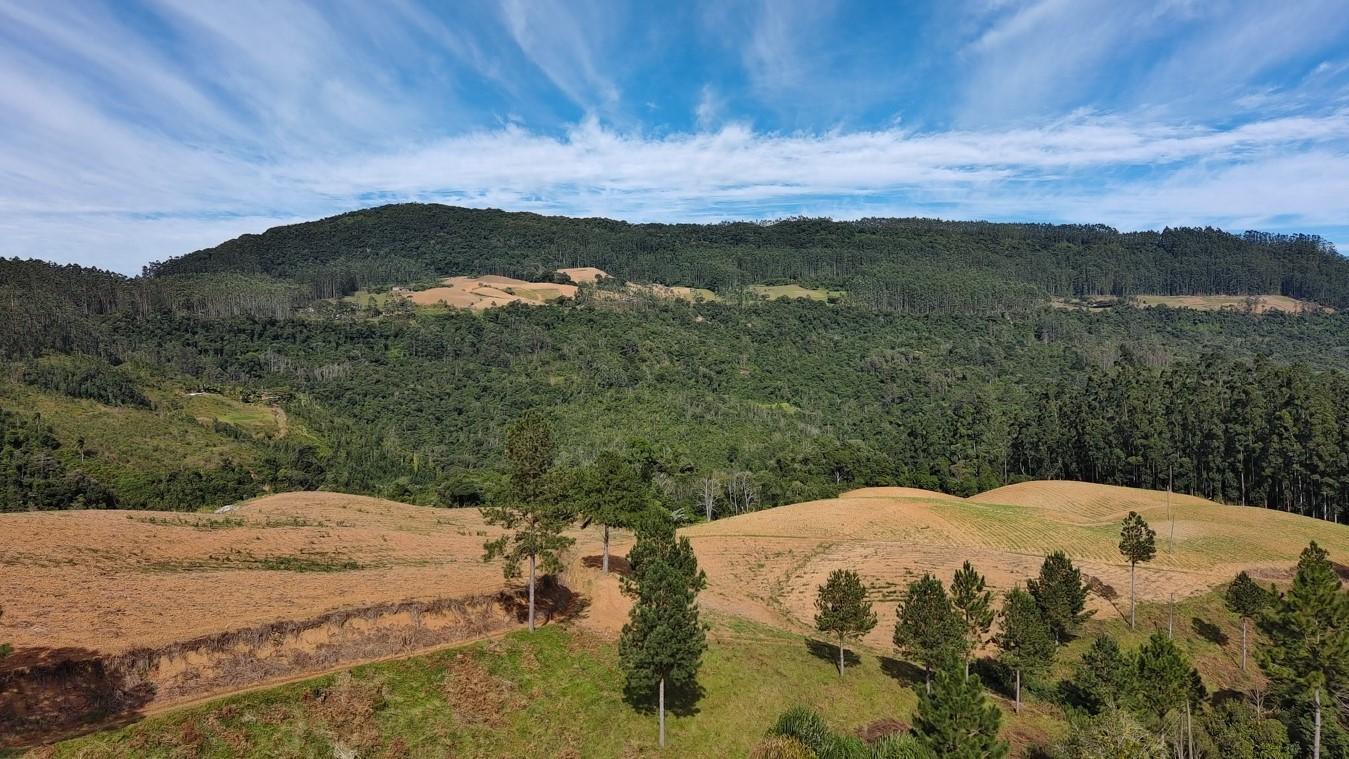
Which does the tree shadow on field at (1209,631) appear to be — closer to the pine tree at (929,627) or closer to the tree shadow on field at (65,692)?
the pine tree at (929,627)

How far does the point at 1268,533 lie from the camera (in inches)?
2616

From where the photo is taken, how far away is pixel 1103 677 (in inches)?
1502

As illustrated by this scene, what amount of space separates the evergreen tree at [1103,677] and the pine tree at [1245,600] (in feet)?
47.6

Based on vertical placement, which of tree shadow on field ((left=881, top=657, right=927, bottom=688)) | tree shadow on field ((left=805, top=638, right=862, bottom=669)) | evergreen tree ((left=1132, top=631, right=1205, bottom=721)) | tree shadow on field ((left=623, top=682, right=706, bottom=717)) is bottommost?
tree shadow on field ((left=881, top=657, right=927, bottom=688))

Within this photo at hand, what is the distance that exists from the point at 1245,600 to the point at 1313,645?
1272cm

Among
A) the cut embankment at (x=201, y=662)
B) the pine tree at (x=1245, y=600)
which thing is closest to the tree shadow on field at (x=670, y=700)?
the cut embankment at (x=201, y=662)

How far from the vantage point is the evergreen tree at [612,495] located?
47.8 metres

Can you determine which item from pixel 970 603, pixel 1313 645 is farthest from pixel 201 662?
pixel 1313 645

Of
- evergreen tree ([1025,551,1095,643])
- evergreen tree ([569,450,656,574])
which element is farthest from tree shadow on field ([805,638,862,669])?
evergreen tree ([569,450,656,574])

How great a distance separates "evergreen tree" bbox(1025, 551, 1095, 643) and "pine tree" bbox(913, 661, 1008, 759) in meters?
20.1

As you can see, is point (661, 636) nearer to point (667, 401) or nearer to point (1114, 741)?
point (1114, 741)

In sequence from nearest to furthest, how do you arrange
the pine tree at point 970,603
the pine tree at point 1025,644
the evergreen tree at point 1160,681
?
the evergreen tree at point 1160,681 < the pine tree at point 1025,644 < the pine tree at point 970,603

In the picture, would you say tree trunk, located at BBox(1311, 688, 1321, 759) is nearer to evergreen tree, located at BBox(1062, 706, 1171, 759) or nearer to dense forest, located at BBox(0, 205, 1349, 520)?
evergreen tree, located at BBox(1062, 706, 1171, 759)

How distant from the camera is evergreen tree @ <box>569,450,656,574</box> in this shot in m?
47.8
